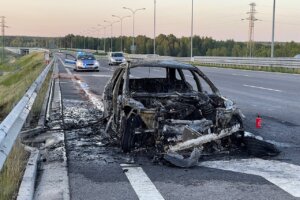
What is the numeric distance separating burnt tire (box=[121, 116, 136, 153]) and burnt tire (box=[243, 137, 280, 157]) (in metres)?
1.73

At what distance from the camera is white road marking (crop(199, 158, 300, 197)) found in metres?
5.79

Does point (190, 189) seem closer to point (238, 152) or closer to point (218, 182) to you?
point (218, 182)

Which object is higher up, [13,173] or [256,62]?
[256,62]

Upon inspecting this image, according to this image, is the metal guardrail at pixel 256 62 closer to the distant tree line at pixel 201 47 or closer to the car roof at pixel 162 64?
the car roof at pixel 162 64

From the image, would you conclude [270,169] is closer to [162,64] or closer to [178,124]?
[178,124]

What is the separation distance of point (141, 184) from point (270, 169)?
1828 millimetres

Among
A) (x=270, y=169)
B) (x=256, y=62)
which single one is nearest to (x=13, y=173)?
(x=270, y=169)

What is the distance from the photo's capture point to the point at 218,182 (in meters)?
5.93

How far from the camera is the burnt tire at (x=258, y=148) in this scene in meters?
7.34

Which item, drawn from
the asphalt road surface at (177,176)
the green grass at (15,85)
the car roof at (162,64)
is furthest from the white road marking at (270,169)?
the green grass at (15,85)

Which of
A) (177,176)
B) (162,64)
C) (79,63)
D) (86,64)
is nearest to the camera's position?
(177,176)

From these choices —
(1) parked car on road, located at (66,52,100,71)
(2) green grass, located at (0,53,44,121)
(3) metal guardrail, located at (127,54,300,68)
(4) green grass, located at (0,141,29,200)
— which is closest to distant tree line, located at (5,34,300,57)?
(3) metal guardrail, located at (127,54,300,68)

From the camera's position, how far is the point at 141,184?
5836mm

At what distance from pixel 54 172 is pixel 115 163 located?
98 cm
